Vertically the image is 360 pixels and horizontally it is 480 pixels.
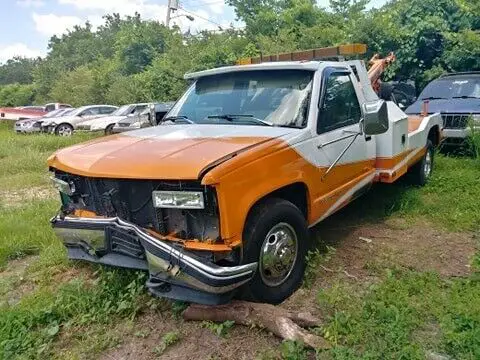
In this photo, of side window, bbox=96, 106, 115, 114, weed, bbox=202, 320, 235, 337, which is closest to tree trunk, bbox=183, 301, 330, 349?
weed, bbox=202, 320, 235, 337

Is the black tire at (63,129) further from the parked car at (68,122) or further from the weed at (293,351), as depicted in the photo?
the weed at (293,351)

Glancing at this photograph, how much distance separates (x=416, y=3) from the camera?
47.5 ft

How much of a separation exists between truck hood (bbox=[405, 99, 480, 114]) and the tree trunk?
6.43 m

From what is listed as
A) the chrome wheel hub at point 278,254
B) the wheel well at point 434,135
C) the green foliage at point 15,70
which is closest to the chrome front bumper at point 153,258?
the chrome wheel hub at point 278,254

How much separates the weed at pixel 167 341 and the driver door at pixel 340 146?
1698 millimetres

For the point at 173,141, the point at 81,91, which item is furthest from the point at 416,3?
the point at 81,91

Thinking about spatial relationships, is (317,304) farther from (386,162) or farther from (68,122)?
(68,122)

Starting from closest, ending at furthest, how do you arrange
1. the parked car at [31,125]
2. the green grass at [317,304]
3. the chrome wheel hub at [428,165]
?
the green grass at [317,304] → the chrome wheel hub at [428,165] → the parked car at [31,125]

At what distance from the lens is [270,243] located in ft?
12.1

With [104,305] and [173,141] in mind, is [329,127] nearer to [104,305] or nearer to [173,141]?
[173,141]

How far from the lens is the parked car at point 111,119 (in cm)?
1997

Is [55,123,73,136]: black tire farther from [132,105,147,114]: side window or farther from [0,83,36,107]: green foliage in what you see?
[0,83,36,107]: green foliage

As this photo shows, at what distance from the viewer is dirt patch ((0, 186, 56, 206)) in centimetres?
782

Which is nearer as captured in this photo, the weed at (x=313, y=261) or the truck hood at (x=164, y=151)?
the truck hood at (x=164, y=151)
